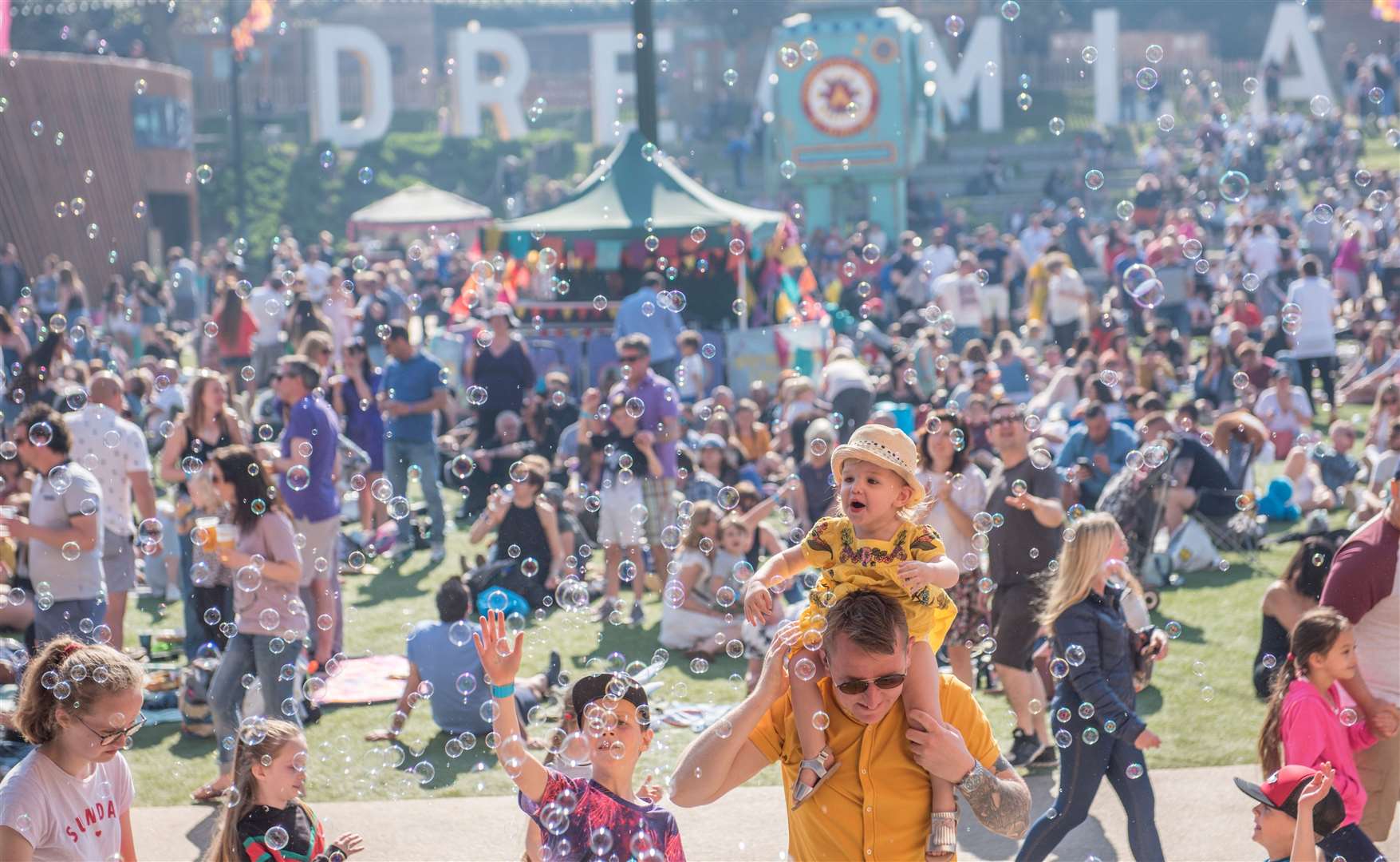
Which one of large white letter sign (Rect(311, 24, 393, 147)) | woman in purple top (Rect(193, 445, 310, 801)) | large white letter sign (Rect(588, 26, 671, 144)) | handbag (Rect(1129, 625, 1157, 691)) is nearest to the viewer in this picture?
handbag (Rect(1129, 625, 1157, 691))

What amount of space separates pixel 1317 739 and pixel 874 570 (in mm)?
1960

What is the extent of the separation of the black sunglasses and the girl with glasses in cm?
186

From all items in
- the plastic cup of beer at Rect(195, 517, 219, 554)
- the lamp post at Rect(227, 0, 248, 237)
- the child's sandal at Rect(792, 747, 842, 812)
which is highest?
the lamp post at Rect(227, 0, 248, 237)

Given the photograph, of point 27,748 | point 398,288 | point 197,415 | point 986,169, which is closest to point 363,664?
point 197,415

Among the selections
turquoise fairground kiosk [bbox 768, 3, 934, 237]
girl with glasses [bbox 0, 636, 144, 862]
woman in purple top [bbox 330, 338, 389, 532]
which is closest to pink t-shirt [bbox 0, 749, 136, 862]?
girl with glasses [bbox 0, 636, 144, 862]

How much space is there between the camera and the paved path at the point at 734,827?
573cm

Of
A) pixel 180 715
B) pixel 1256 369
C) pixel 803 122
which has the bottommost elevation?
pixel 180 715

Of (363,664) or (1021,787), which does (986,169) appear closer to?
(363,664)

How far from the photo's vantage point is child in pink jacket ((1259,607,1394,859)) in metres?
4.60

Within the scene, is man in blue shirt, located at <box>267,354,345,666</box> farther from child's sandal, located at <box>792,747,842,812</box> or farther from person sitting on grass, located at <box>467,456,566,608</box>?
child's sandal, located at <box>792,747,842,812</box>

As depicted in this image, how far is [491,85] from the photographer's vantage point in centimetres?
4056

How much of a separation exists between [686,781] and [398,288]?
657 inches

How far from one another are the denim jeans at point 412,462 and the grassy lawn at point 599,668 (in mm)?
910

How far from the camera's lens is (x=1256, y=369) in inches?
527
